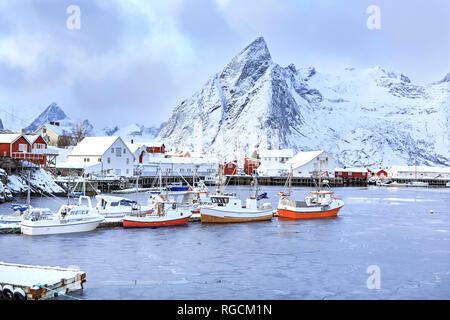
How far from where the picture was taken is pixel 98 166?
3548 inches

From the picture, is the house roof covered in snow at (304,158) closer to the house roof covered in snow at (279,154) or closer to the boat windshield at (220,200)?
the house roof covered in snow at (279,154)

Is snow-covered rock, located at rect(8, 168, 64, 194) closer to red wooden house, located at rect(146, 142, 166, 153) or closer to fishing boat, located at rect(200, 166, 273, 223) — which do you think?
fishing boat, located at rect(200, 166, 273, 223)

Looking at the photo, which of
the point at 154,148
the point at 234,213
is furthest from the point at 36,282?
the point at 154,148

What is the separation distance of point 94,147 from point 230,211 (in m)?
54.3

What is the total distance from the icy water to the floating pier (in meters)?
0.83

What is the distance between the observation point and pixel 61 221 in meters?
36.9

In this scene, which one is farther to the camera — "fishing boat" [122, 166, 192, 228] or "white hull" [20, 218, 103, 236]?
"fishing boat" [122, 166, 192, 228]

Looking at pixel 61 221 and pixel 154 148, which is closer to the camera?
pixel 61 221

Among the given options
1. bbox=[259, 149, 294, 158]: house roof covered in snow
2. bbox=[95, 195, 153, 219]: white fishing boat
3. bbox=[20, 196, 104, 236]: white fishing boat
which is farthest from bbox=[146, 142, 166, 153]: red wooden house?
bbox=[20, 196, 104, 236]: white fishing boat

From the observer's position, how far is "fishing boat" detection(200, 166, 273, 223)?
148ft

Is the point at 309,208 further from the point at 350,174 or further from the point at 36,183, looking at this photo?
the point at 350,174

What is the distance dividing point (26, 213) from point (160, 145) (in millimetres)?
103229

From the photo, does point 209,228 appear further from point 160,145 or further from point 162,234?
point 160,145
